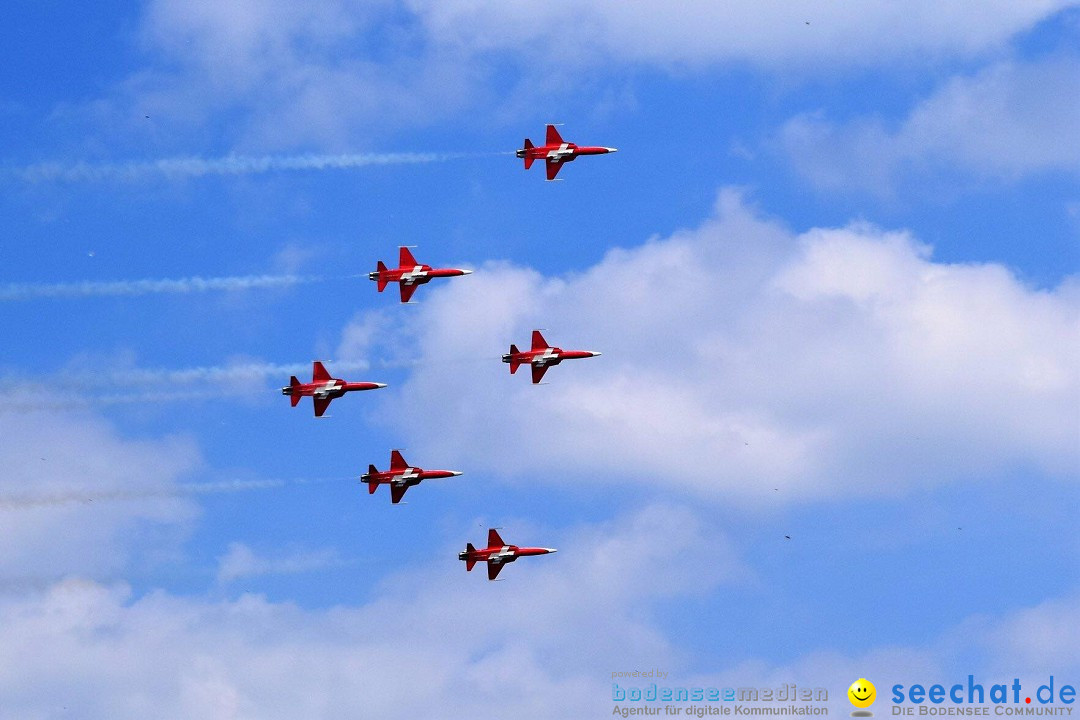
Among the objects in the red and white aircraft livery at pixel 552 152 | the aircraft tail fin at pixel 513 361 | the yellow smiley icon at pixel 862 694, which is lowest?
the yellow smiley icon at pixel 862 694

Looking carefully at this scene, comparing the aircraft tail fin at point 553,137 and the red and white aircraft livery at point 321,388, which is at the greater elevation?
the aircraft tail fin at point 553,137

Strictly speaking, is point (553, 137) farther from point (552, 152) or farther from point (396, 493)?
point (396, 493)

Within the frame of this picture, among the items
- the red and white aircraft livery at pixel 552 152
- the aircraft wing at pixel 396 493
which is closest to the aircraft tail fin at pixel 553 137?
the red and white aircraft livery at pixel 552 152

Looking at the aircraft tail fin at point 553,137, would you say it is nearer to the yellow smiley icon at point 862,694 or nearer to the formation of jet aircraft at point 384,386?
the formation of jet aircraft at point 384,386

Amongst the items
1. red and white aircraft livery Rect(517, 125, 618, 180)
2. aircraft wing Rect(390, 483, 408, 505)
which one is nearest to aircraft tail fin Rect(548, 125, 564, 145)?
red and white aircraft livery Rect(517, 125, 618, 180)

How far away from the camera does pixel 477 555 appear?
615 ft

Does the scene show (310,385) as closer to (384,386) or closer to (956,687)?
(384,386)

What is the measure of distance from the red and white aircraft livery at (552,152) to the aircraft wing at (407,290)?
48.0 feet

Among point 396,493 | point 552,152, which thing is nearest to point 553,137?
point 552,152

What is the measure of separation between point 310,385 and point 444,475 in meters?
17.2

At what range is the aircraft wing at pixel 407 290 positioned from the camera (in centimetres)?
18138

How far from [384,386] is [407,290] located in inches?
347

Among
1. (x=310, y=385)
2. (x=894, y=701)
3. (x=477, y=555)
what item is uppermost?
(x=310, y=385)

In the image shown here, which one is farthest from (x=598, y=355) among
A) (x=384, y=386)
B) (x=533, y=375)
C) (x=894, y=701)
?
(x=894, y=701)
